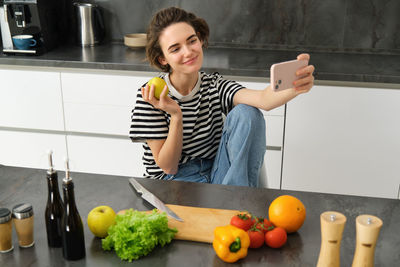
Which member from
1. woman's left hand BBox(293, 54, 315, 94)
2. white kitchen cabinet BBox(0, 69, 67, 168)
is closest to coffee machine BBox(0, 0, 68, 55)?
white kitchen cabinet BBox(0, 69, 67, 168)

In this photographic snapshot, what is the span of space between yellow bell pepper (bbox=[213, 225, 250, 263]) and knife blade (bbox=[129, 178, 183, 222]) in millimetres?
204

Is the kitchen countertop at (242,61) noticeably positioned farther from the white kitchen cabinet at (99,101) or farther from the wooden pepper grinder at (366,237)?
the wooden pepper grinder at (366,237)

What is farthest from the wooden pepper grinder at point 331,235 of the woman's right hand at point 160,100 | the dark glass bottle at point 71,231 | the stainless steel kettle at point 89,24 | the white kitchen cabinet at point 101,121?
the stainless steel kettle at point 89,24

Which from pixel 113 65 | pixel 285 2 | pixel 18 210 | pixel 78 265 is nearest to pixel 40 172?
pixel 18 210

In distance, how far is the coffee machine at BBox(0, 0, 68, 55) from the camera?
9.68 ft

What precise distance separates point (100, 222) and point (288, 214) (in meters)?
0.50

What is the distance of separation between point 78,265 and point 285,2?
232 cm

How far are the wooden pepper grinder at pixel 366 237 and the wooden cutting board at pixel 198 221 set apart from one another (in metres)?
0.41

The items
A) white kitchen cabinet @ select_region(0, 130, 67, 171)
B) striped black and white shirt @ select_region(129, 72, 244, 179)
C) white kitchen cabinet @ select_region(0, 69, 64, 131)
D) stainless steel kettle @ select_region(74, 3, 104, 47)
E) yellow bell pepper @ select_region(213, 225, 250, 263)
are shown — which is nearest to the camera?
yellow bell pepper @ select_region(213, 225, 250, 263)

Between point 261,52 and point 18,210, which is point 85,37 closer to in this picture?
point 261,52

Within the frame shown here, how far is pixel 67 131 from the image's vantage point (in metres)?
2.97

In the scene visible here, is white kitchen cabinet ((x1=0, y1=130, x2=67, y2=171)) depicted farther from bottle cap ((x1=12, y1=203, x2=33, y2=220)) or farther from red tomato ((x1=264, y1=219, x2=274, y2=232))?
red tomato ((x1=264, y1=219, x2=274, y2=232))

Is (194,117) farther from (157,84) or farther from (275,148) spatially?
(275,148)

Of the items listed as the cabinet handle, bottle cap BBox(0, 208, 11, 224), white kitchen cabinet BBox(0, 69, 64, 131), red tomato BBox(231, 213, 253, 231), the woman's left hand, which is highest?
the woman's left hand
